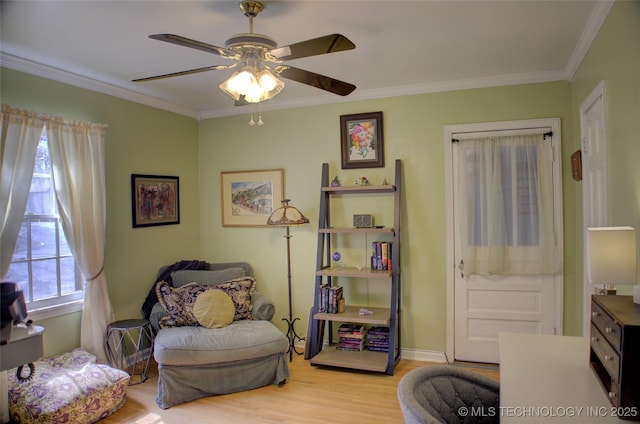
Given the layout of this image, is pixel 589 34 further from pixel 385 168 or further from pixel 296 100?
pixel 296 100

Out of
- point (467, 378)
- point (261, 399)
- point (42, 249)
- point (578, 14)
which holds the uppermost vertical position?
point (578, 14)

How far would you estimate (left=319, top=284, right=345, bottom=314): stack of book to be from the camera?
3779mm

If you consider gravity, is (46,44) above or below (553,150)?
above

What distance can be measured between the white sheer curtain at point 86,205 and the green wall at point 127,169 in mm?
137

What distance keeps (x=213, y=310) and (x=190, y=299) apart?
257 mm

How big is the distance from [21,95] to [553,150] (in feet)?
13.7

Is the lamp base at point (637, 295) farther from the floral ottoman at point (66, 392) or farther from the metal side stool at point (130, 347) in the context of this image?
the metal side stool at point (130, 347)

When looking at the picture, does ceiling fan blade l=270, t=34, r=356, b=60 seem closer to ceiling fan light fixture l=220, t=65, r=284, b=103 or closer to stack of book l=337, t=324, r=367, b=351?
ceiling fan light fixture l=220, t=65, r=284, b=103

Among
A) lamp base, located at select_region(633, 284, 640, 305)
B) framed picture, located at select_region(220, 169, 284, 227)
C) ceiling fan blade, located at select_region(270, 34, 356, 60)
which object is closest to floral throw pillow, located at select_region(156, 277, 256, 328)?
framed picture, located at select_region(220, 169, 284, 227)

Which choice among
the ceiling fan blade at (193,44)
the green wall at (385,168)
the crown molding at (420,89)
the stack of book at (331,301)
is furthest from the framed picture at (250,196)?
the ceiling fan blade at (193,44)

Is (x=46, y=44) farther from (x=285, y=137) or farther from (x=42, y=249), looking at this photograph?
(x=285, y=137)

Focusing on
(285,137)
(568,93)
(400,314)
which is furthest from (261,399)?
(568,93)

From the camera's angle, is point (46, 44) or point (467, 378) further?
point (46, 44)

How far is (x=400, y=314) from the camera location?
154 inches
